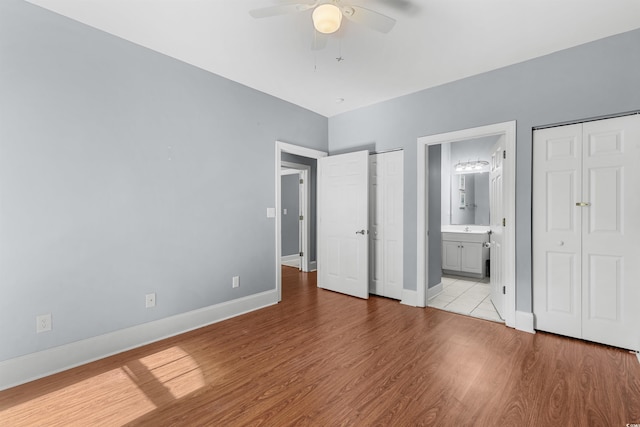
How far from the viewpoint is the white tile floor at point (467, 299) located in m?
3.49

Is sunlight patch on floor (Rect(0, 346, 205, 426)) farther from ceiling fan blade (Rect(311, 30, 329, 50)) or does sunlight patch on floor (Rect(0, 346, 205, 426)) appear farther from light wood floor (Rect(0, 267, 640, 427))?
ceiling fan blade (Rect(311, 30, 329, 50))

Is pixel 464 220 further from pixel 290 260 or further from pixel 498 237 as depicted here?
pixel 290 260

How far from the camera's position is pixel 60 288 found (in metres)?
2.28

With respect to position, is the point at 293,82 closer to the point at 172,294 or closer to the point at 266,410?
the point at 172,294

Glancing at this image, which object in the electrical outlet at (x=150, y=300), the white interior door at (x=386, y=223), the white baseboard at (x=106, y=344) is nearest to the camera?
the white baseboard at (x=106, y=344)

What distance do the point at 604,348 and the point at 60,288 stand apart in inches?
183

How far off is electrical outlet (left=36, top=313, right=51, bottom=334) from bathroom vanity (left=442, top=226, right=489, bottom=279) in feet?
18.1

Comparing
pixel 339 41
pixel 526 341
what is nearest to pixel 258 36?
pixel 339 41

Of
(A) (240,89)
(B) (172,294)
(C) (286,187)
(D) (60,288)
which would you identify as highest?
(A) (240,89)

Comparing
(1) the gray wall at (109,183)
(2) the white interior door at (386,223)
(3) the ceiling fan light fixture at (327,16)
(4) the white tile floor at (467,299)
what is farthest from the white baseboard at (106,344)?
(3) the ceiling fan light fixture at (327,16)

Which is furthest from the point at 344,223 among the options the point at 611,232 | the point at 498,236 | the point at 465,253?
the point at 611,232

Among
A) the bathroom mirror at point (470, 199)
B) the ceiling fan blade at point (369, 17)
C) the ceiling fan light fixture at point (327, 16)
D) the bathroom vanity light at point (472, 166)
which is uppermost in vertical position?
the ceiling fan blade at point (369, 17)

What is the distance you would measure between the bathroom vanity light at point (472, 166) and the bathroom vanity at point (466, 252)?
1119 mm

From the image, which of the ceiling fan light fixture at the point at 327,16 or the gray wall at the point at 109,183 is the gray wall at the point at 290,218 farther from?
the ceiling fan light fixture at the point at 327,16
